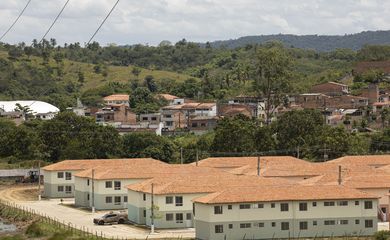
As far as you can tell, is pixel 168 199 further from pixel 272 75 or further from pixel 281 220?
pixel 272 75

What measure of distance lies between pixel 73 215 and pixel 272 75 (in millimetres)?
47198

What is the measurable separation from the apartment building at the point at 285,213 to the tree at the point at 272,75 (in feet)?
176

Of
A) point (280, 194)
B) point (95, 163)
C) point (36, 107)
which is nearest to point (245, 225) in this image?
point (280, 194)

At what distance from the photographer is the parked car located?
54397 mm

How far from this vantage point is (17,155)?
8931 cm

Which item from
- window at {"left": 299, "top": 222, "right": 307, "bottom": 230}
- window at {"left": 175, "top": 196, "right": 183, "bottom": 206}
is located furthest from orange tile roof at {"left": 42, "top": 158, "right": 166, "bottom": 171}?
window at {"left": 299, "top": 222, "right": 307, "bottom": 230}

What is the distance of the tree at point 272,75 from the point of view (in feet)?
335

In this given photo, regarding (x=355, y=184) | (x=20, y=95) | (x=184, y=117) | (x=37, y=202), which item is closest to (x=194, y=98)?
(x=184, y=117)

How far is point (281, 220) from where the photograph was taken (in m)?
47.7

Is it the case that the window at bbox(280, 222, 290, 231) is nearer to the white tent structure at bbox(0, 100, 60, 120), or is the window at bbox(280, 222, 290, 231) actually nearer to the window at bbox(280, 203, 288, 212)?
the window at bbox(280, 203, 288, 212)

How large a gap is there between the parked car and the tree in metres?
48.4

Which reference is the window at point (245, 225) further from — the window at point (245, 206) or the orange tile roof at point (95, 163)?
the orange tile roof at point (95, 163)

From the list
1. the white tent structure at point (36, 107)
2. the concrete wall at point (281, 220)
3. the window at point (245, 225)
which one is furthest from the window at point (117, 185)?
the white tent structure at point (36, 107)

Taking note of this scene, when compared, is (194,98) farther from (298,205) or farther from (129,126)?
(298,205)
